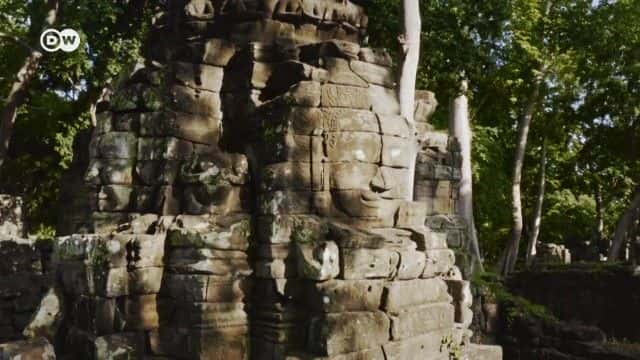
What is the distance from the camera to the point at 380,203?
21.8ft

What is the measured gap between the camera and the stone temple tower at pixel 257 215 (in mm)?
6098

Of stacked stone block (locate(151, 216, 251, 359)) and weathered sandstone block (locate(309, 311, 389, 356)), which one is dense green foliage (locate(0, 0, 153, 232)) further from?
weathered sandstone block (locate(309, 311, 389, 356))

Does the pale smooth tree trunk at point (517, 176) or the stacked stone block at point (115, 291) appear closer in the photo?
the stacked stone block at point (115, 291)

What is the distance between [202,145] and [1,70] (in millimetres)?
14156

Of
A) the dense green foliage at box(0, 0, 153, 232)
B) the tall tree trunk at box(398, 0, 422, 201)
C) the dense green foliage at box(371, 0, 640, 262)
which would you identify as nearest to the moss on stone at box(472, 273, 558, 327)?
the tall tree trunk at box(398, 0, 422, 201)

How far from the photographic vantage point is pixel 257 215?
6555 mm

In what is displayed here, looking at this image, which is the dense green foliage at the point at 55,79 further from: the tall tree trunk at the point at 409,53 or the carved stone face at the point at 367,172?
the carved stone face at the point at 367,172

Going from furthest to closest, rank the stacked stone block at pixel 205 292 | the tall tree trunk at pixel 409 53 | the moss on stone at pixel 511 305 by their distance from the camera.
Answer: the moss on stone at pixel 511 305, the tall tree trunk at pixel 409 53, the stacked stone block at pixel 205 292

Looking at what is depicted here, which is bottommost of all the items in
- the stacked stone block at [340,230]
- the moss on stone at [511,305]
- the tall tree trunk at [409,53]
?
the moss on stone at [511,305]

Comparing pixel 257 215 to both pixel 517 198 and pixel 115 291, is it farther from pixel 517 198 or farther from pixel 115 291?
pixel 517 198

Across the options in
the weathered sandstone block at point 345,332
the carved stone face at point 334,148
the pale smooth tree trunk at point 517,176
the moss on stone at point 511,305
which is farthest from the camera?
the pale smooth tree trunk at point 517,176

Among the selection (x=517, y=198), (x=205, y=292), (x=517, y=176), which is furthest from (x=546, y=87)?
(x=205, y=292)

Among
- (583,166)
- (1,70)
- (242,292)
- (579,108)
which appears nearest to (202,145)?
(242,292)

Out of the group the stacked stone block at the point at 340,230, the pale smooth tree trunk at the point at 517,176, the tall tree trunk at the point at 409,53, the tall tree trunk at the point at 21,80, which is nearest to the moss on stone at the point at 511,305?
the tall tree trunk at the point at 409,53
